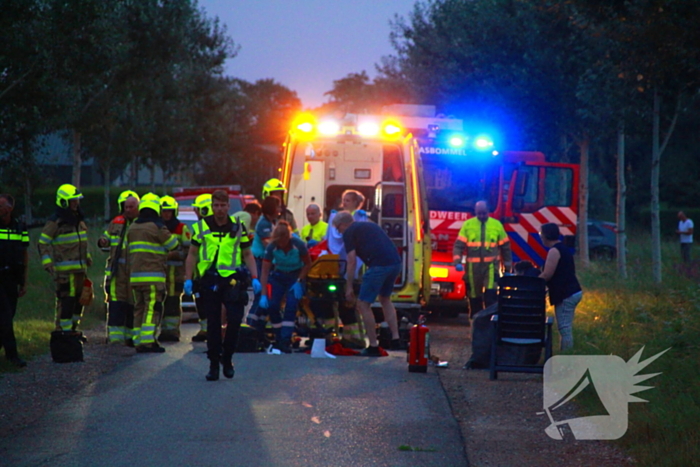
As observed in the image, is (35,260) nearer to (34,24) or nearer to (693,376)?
(34,24)

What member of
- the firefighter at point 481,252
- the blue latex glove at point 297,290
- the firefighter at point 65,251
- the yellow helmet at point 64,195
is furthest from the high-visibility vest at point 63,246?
the firefighter at point 481,252

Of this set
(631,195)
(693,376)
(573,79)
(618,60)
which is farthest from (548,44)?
(631,195)

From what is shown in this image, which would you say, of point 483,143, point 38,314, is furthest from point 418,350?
point 38,314

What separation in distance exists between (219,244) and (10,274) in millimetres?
2314

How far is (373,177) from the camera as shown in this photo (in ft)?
51.4

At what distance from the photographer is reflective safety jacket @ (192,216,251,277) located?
8.94m

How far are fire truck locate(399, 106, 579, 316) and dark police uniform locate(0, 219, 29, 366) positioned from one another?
6.61 meters

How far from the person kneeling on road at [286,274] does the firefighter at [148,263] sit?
1134 millimetres

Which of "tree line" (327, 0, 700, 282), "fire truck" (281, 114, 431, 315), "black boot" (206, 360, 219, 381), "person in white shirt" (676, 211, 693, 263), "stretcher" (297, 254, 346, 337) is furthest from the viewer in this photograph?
"person in white shirt" (676, 211, 693, 263)

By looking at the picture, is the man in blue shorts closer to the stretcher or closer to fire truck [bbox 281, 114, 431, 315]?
the stretcher

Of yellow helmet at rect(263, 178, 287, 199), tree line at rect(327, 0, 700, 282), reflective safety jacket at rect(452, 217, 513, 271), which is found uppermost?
tree line at rect(327, 0, 700, 282)

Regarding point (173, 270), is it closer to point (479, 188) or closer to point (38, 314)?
point (38, 314)

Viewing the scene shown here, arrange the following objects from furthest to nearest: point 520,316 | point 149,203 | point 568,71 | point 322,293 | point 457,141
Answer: point 568,71, point 457,141, point 322,293, point 149,203, point 520,316

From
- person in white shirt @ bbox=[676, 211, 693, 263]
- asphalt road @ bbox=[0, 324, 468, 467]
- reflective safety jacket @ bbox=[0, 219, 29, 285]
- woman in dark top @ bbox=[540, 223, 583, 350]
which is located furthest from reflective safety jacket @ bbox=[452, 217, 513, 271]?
person in white shirt @ bbox=[676, 211, 693, 263]
